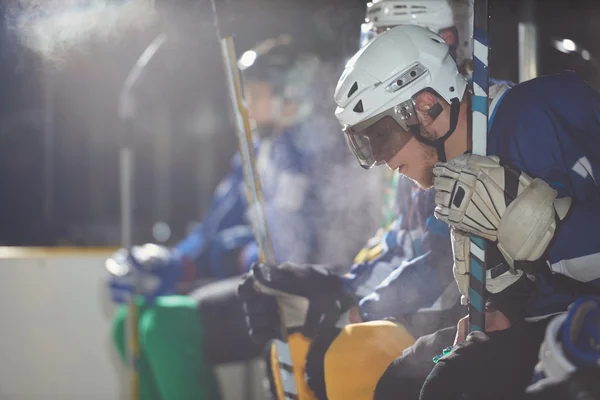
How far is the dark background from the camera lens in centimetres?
250

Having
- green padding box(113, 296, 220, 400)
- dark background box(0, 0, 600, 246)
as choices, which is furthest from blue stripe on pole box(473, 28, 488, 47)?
green padding box(113, 296, 220, 400)

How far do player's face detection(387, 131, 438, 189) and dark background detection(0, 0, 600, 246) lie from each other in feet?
1.60

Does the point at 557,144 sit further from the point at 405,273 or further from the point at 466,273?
the point at 405,273

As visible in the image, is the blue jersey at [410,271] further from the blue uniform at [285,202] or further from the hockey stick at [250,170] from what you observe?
the blue uniform at [285,202]

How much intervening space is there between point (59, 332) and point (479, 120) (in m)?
2.83

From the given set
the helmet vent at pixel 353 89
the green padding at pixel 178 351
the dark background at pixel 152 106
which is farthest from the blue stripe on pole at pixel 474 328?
the green padding at pixel 178 351

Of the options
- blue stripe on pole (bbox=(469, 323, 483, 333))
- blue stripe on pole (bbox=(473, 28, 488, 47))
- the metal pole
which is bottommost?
blue stripe on pole (bbox=(469, 323, 483, 333))

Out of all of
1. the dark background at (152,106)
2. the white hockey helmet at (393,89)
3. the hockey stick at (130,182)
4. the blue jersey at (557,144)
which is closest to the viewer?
the blue jersey at (557,144)

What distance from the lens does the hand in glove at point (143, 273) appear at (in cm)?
343

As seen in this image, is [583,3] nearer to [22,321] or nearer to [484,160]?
[484,160]

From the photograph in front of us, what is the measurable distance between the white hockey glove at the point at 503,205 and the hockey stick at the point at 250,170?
752 mm

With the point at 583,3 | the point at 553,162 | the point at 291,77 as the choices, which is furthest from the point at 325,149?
the point at 553,162

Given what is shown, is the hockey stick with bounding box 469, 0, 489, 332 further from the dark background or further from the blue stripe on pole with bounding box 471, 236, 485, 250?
the dark background

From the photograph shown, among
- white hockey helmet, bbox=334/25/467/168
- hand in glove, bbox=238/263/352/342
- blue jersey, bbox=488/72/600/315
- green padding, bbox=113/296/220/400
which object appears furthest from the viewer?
green padding, bbox=113/296/220/400
